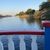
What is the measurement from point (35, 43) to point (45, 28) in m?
0.20

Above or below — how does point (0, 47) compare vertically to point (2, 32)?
below

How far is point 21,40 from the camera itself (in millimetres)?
1705

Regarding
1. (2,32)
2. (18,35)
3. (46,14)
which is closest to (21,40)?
(18,35)

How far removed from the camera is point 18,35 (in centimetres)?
172

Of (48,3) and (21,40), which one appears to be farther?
Result: (48,3)

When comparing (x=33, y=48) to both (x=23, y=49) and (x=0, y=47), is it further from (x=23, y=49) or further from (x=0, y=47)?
(x=0, y=47)

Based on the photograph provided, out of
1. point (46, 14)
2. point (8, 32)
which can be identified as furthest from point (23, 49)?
point (46, 14)

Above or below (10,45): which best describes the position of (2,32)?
above

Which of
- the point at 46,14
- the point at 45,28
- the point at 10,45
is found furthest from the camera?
the point at 46,14

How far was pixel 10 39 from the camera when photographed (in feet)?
5.59

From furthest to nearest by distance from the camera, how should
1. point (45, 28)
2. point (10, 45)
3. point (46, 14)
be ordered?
1. point (46, 14)
2. point (10, 45)
3. point (45, 28)

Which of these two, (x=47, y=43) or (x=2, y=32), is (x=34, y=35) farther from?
(x=2, y=32)

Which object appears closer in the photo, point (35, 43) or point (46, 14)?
point (35, 43)

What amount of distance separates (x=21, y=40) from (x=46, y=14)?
53.0 feet
